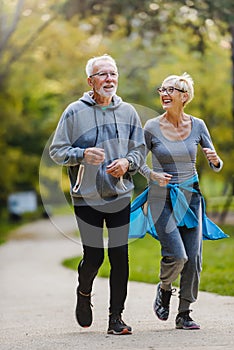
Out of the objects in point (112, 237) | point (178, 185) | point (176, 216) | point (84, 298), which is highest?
point (178, 185)

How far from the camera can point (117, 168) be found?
6.31m

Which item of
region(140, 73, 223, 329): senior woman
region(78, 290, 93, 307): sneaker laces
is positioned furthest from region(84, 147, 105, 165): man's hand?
region(78, 290, 93, 307): sneaker laces

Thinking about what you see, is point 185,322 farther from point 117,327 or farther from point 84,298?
point 84,298

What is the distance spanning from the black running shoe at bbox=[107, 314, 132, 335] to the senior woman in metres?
0.46

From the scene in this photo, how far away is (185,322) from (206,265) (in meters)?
7.82

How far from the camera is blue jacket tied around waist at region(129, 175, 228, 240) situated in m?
6.67

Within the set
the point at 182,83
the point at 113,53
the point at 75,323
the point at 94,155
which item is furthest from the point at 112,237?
the point at 113,53

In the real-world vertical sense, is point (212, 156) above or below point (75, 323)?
above

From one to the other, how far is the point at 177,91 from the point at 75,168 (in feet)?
3.21

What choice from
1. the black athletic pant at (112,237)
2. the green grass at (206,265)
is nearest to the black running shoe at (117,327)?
the black athletic pant at (112,237)

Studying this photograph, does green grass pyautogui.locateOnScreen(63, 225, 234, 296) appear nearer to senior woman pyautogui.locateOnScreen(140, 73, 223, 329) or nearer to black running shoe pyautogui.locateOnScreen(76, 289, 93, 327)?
senior woman pyautogui.locateOnScreen(140, 73, 223, 329)

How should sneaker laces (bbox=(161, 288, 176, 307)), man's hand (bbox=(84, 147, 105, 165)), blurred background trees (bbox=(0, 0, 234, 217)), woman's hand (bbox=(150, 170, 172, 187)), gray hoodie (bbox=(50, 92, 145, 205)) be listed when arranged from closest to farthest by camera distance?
man's hand (bbox=(84, 147, 105, 165))
gray hoodie (bbox=(50, 92, 145, 205))
woman's hand (bbox=(150, 170, 172, 187))
sneaker laces (bbox=(161, 288, 176, 307))
blurred background trees (bbox=(0, 0, 234, 217))

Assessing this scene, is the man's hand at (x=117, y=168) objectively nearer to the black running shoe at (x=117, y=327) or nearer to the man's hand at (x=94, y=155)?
the man's hand at (x=94, y=155)

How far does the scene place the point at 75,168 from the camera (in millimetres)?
6523
